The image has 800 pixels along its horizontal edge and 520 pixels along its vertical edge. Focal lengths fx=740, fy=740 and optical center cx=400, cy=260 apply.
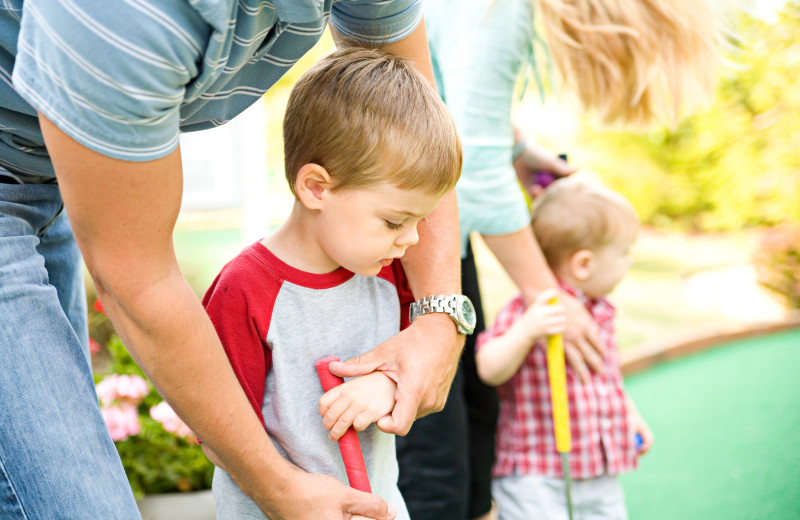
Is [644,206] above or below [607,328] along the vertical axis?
below

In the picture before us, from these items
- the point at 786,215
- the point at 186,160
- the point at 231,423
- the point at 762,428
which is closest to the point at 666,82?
the point at 231,423

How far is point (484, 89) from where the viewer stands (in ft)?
6.10

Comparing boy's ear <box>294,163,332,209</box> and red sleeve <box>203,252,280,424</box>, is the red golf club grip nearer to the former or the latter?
red sleeve <box>203,252,280,424</box>

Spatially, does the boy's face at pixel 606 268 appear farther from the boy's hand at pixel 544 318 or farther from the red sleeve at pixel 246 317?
the red sleeve at pixel 246 317

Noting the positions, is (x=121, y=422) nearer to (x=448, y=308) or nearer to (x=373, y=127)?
(x=448, y=308)

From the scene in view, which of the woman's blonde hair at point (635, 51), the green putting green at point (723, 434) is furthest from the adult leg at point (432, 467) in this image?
the green putting green at point (723, 434)

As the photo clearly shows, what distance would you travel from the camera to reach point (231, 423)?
3.52 feet

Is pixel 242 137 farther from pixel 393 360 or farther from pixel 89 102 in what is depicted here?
pixel 89 102

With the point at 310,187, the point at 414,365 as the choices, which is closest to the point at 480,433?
the point at 414,365

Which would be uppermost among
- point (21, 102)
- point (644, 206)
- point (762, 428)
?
point (21, 102)

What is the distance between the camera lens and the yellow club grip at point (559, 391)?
2070mm

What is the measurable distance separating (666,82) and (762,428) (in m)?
2.15

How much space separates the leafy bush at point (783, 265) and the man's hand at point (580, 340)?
4162 mm

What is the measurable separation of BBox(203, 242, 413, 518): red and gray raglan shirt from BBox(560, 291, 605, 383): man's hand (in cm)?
94
